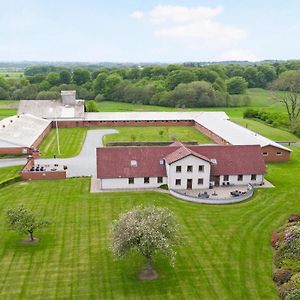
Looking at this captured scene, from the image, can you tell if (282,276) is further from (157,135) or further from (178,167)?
(157,135)

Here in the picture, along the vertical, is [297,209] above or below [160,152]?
below

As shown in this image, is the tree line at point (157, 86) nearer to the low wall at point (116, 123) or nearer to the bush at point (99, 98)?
the bush at point (99, 98)

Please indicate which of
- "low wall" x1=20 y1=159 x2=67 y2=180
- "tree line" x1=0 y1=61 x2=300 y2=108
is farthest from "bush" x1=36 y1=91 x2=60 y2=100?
"low wall" x1=20 y1=159 x2=67 y2=180

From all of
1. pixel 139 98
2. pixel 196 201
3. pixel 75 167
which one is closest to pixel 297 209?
pixel 196 201

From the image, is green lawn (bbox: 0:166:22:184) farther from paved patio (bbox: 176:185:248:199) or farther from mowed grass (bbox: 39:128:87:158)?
paved patio (bbox: 176:185:248:199)

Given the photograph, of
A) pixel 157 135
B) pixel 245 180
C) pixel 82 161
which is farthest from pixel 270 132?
pixel 82 161

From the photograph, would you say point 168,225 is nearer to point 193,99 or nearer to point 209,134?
point 209,134

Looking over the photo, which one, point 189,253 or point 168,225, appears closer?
point 168,225
